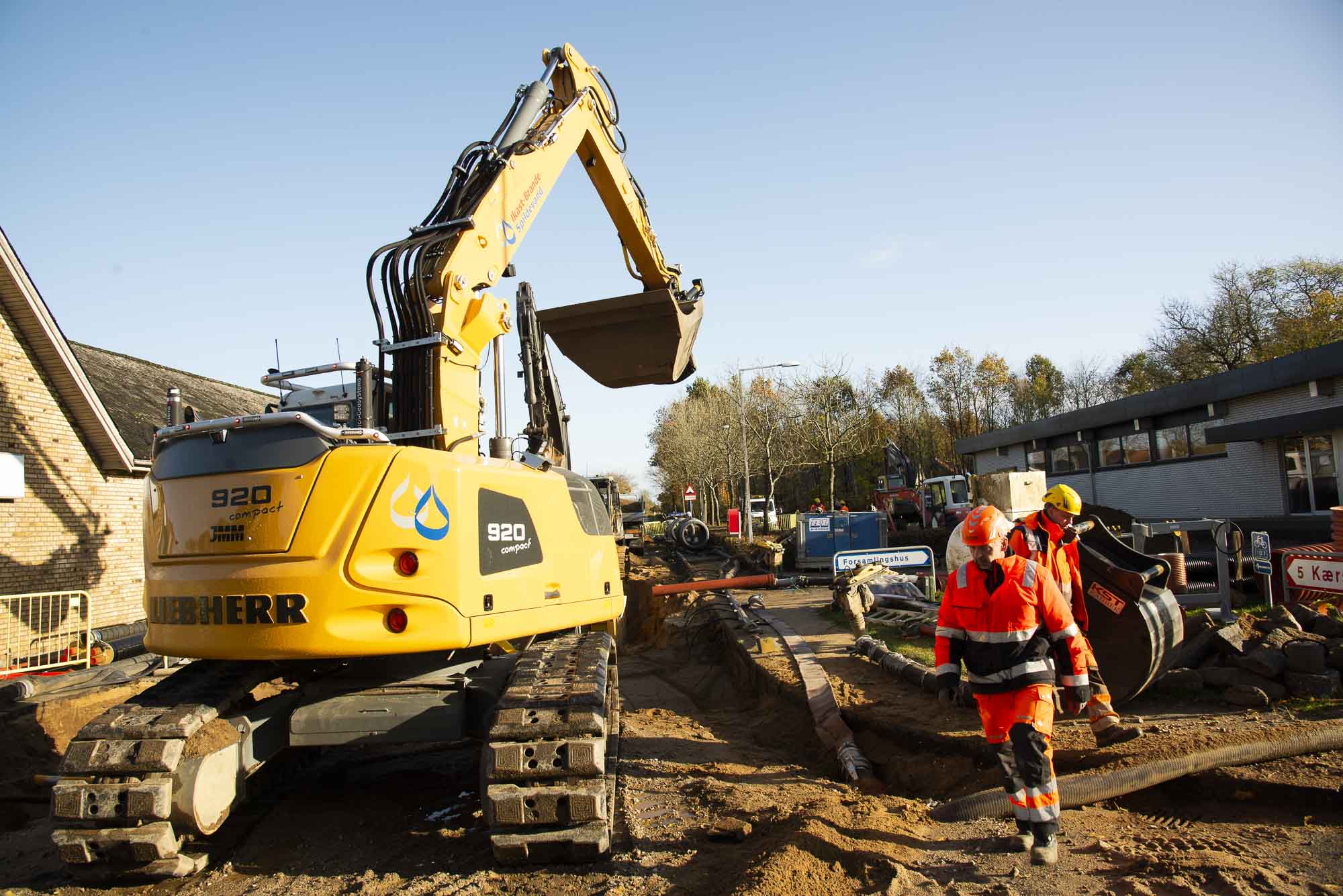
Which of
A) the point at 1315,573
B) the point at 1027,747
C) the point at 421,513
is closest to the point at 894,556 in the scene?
the point at 1315,573

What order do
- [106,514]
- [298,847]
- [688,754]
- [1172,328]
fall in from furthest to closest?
[1172,328] → [106,514] → [688,754] → [298,847]

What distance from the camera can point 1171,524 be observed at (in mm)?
9156

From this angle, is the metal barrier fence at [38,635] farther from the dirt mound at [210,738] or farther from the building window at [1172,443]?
the building window at [1172,443]

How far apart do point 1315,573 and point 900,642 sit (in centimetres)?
423

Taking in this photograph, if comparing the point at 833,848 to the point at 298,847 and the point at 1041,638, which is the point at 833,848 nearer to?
the point at 1041,638

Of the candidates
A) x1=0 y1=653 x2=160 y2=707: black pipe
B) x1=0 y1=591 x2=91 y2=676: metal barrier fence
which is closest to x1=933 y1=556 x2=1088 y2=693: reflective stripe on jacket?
x1=0 y1=653 x2=160 y2=707: black pipe

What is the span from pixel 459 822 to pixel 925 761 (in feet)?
11.0

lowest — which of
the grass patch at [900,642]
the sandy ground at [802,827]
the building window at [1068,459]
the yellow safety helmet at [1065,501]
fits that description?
the sandy ground at [802,827]

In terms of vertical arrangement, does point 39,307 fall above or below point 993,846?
above

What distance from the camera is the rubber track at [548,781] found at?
14.2ft

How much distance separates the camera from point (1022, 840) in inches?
172

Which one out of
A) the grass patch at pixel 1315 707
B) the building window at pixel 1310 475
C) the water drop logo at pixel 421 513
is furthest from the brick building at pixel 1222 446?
the water drop logo at pixel 421 513

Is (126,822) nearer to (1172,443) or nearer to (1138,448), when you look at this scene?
(1172,443)

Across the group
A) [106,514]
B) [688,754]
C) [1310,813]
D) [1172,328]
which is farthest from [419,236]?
[1172,328]
